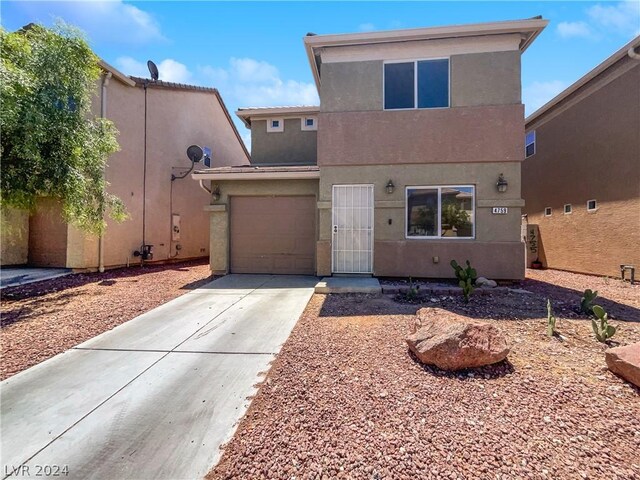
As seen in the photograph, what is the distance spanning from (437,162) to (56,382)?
339 inches

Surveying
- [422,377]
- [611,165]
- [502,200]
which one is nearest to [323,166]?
[502,200]

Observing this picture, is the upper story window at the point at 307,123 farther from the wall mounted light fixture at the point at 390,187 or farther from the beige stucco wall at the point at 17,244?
the beige stucco wall at the point at 17,244

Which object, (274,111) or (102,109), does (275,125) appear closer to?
(274,111)

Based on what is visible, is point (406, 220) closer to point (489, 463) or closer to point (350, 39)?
point (350, 39)

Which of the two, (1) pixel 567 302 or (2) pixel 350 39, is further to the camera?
(2) pixel 350 39

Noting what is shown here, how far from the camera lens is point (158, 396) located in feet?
10.4

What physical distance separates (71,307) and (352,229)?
682cm

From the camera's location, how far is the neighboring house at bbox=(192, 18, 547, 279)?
25.6 ft

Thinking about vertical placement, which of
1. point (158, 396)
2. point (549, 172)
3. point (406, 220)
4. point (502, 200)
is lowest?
point (158, 396)

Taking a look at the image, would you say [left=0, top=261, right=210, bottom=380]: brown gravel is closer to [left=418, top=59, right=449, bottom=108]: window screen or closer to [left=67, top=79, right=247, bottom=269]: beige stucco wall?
[left=67, top=79, right=247, bottom=269]: beige stucco wall

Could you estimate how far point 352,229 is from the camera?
8531 millimetres

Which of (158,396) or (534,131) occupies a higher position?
(534,131)

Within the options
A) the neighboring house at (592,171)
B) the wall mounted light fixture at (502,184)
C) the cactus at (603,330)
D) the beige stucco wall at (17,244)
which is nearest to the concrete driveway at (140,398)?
the cactus at (603,330)

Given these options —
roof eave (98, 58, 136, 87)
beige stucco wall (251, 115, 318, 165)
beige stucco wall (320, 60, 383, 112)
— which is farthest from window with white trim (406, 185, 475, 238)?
roof eave (98, 58, 136, 87)
